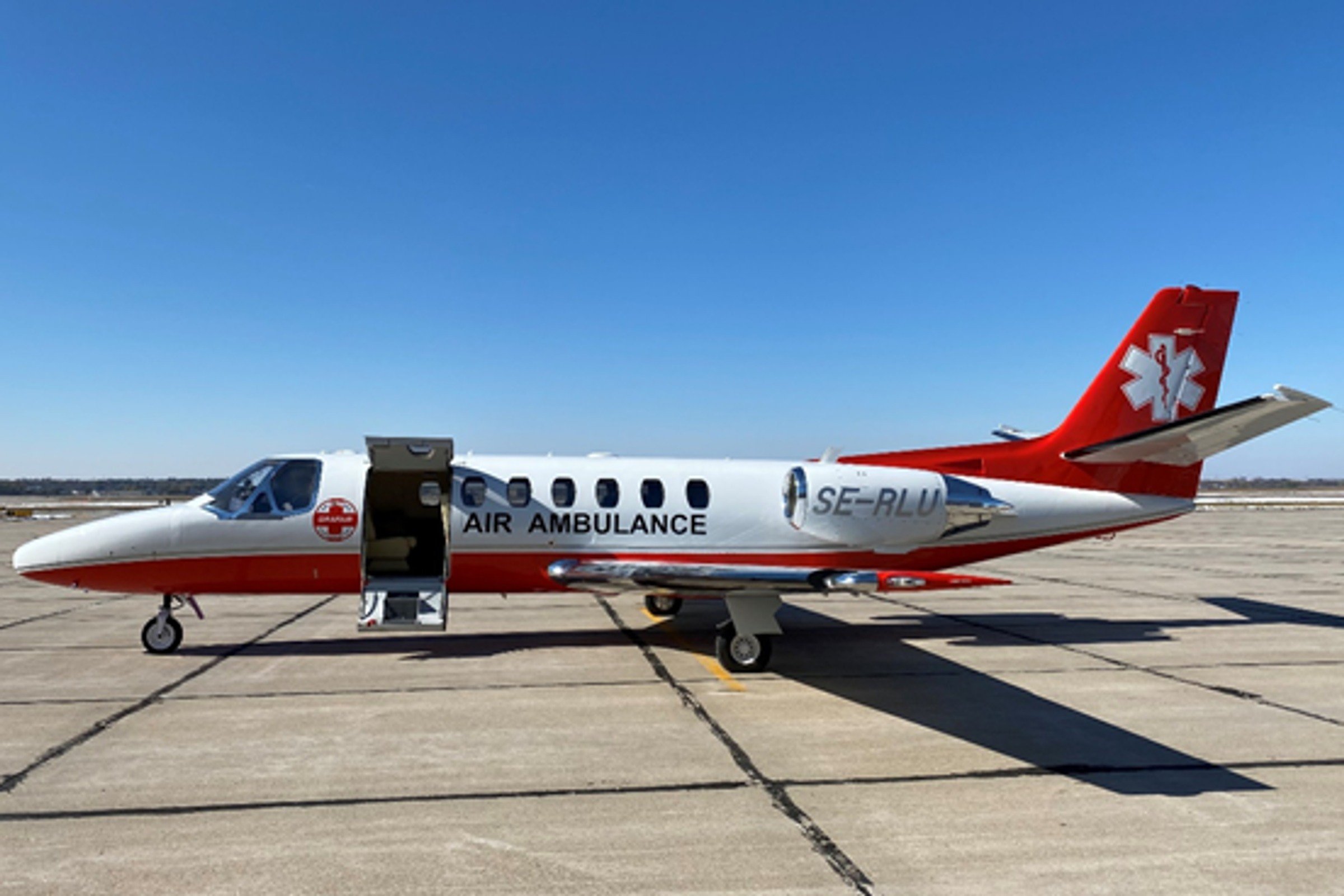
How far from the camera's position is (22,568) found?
1060cm

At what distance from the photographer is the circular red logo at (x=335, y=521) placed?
35.9 ft

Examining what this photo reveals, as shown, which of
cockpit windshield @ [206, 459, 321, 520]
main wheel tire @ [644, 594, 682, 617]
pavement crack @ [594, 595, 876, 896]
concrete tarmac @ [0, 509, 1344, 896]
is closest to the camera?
pavement crack @ [594, 595, 876, 896]

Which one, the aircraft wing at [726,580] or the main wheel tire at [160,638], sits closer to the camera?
the aircraft wing at [726,580]

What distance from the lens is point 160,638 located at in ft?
37.0

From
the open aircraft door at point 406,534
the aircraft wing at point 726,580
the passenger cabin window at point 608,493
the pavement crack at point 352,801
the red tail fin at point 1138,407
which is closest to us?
the pavement crack at point 352,801

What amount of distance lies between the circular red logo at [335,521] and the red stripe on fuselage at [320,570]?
27 cm

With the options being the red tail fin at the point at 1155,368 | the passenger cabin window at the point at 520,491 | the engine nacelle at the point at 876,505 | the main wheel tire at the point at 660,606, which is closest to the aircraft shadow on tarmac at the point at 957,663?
the main wheel tire at the point at 660,606

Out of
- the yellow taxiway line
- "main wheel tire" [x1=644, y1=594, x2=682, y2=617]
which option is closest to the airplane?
the yellow taxiway line

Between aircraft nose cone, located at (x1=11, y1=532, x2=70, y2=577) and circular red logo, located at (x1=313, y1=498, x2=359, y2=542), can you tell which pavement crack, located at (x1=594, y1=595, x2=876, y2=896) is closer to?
circular red logo, located at (x1=313, y1=498, x2=359, y2=542)

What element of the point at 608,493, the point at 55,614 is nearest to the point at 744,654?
the point at 608,493

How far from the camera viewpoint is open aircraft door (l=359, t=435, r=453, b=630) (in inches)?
404

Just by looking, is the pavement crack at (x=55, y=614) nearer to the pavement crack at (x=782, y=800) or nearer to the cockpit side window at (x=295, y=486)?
the cockpit side window at (x=295, y=486)

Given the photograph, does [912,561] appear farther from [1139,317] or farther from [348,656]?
[348,656]

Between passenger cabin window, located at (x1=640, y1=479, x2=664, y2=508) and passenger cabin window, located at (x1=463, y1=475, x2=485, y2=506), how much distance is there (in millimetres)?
2166
